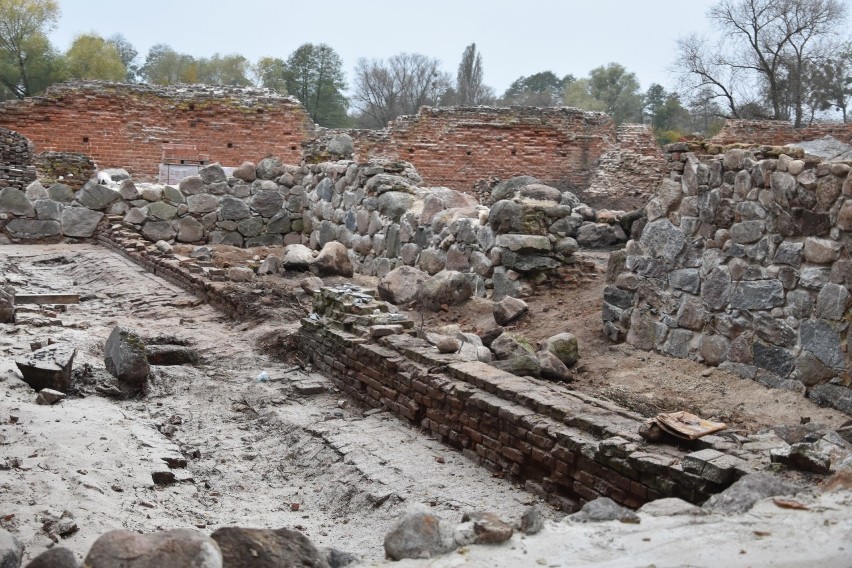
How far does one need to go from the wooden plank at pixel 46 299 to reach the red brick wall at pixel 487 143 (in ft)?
41.8

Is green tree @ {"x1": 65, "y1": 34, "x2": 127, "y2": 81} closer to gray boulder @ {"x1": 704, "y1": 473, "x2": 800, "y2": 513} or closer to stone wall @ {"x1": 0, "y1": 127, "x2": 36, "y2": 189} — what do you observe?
stone wall @ {"x1": 0, "y1": 127, "x2": 36, "y2": 189}

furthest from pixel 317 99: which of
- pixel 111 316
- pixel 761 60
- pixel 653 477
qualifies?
pixel 653 477

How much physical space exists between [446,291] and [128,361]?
3.51m

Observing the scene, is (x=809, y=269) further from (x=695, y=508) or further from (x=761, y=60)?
(x=761, y=60)

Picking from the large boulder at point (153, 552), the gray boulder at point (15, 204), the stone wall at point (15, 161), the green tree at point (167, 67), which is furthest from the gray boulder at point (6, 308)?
the green tree at point (167, 67)

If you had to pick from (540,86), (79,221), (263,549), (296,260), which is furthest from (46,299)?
(540,86)

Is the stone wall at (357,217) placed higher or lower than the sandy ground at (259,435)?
higher

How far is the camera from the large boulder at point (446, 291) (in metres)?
8.91

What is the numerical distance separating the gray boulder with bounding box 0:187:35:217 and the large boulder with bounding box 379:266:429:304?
7262 millimetres

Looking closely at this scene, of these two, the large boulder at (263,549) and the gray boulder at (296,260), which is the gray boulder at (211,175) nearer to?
the gray boulder at (296,260)

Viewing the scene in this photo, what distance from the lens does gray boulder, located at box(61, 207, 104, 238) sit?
14031mm

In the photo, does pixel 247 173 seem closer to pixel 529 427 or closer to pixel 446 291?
pixel 446 291

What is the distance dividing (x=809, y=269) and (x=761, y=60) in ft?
72.0

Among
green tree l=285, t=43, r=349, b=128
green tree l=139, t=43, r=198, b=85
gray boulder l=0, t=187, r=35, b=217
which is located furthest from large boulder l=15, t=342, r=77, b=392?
green tree l=139, t=43, r=198, b=85
